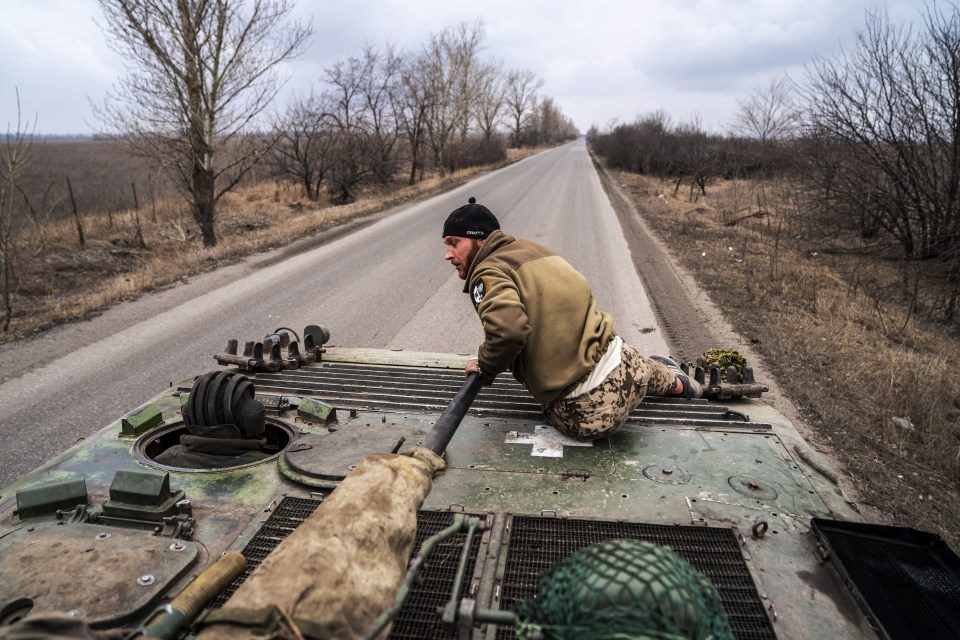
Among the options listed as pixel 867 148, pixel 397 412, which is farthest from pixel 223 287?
pixel 867 148

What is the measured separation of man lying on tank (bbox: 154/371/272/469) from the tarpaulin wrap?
1.21m

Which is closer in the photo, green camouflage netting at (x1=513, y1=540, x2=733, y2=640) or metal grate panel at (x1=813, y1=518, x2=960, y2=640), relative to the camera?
green camouflage netting at (x1=513, y1=540, x2=733, y2=640)

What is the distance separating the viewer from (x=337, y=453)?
2.64 metres

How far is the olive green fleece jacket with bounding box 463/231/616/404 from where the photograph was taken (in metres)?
3.01

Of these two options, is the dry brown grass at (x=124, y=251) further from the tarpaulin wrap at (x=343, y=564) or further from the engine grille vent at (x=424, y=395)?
the tarpaulin wrap at (x=343, y=564)

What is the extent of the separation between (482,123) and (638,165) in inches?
564

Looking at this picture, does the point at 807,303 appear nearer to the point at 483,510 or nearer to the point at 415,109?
the point at 483,510

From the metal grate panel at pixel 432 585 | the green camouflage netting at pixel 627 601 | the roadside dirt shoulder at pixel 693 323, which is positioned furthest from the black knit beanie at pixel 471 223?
the roadside dirt shoulder at pixel 693 323

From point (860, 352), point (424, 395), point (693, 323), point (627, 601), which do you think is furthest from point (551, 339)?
point (693, 323)

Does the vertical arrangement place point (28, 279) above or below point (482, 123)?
below

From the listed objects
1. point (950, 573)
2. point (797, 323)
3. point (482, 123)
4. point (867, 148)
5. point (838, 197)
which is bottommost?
point (797, 323)

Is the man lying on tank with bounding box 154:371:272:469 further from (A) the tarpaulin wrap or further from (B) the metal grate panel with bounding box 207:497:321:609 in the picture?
(A) the tarpaulin wrap

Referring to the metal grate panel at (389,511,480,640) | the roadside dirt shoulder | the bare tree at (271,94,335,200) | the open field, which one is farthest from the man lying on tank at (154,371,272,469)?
the bare tree at (271,94,335,200)

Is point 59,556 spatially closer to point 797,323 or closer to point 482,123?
point 797,323
